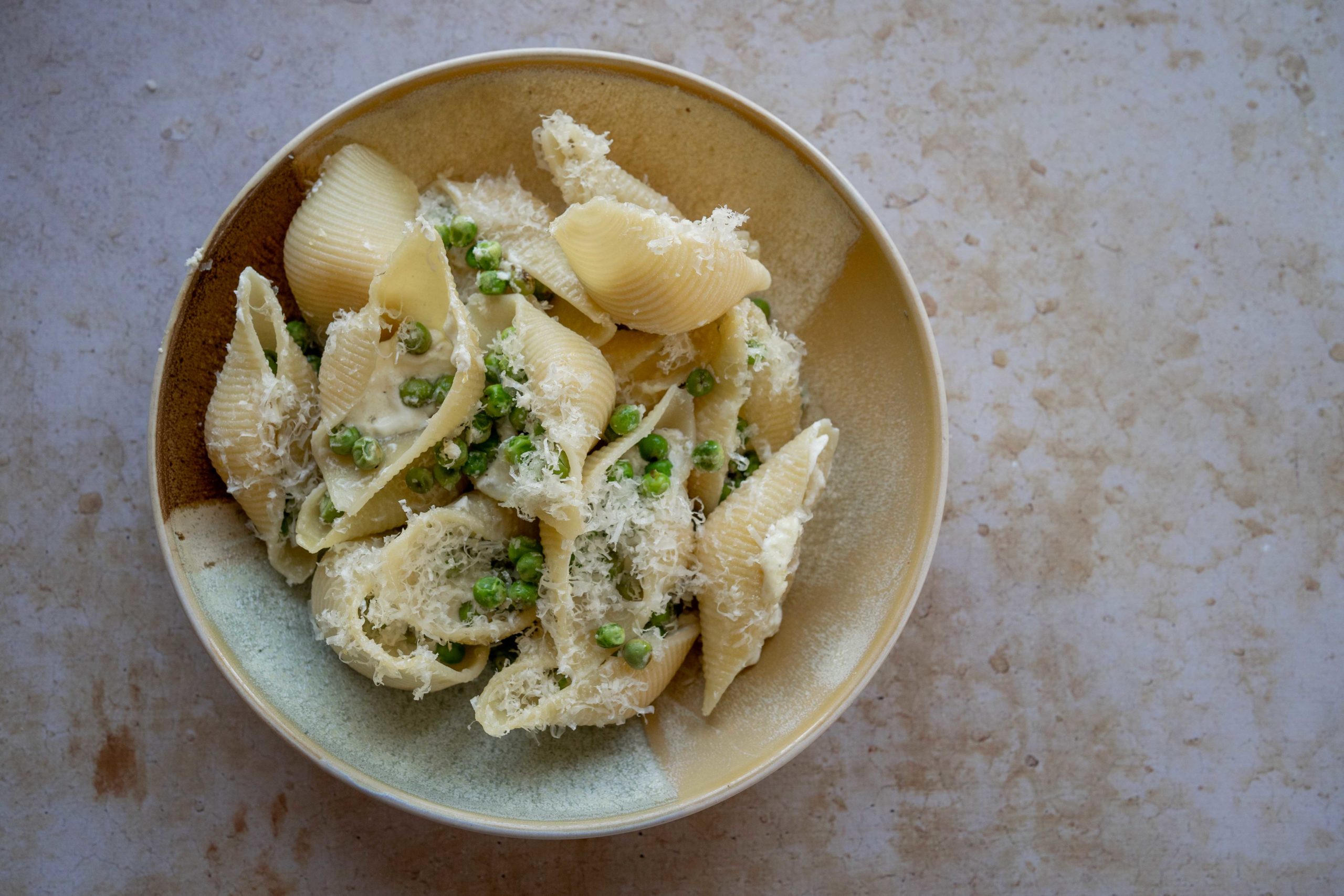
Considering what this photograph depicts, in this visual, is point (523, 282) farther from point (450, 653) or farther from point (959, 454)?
point (959, 454)

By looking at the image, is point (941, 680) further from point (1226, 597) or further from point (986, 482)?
point (1226, 597)

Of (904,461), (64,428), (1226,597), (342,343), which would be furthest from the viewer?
(1226,597)

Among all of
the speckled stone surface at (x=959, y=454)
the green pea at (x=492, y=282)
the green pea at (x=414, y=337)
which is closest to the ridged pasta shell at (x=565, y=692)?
the speckled stone surface at (x=959, y=454)

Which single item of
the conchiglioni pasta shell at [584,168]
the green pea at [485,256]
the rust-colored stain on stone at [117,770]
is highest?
the conchiglioni pasta shell at [584,168]

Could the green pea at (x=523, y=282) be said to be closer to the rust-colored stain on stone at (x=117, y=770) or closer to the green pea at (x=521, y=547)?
the green pea at (x=521, y=547)

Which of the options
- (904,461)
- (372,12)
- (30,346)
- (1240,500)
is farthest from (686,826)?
(372,12)

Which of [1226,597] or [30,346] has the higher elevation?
[30,346]

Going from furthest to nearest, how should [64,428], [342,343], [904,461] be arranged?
[64,428] < [904,461] < [342,343]
